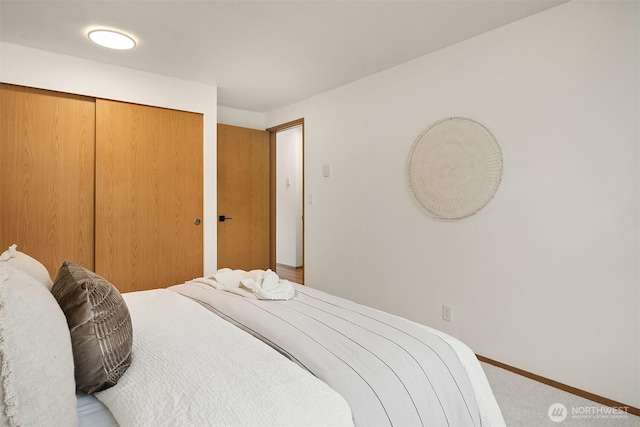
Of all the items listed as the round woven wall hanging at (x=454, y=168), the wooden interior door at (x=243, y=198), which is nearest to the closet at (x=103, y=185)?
the wooden interior door at (x=243, y=198)

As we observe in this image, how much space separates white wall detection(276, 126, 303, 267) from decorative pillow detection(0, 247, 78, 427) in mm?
5182

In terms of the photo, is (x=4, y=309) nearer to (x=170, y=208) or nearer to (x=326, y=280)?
(x=170, y=208)

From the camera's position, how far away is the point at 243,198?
4539 millimetres

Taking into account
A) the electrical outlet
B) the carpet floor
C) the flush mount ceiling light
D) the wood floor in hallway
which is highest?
the flush mount ceiling light

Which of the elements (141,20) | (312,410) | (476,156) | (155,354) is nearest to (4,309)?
(155,354)

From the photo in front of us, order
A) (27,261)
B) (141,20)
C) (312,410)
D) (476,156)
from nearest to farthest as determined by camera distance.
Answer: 1. (312,410)
2. (27,261)
3. (141,20)
4. (476,156)

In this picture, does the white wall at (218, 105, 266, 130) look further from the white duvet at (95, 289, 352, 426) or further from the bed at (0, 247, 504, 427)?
the white duvet at (95, 289, 352, 426)

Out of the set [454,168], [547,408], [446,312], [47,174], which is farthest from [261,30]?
[547,408]

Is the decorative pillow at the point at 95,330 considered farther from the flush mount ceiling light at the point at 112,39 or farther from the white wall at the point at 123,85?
the white wall at the point at 123,85

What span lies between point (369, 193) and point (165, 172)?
6.56 ft

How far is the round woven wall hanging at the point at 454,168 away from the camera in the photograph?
2.58 meters

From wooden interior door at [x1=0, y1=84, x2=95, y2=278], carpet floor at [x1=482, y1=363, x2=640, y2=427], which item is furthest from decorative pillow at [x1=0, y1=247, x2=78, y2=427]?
wooden interior door at [x1=0, y1=84, x2=95, y2=278]

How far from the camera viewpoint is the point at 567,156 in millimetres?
2217

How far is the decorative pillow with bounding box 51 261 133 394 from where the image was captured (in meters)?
1.04
